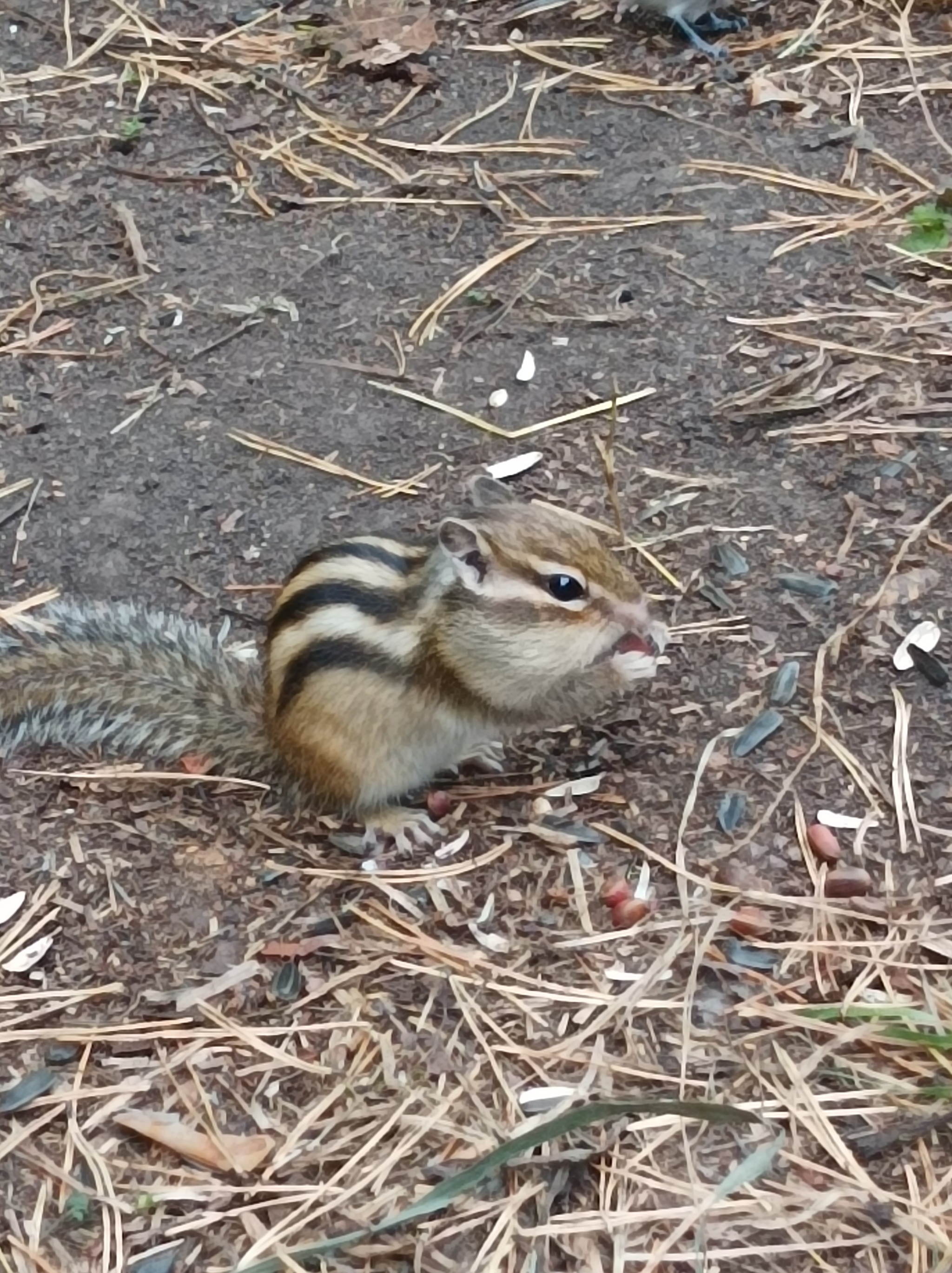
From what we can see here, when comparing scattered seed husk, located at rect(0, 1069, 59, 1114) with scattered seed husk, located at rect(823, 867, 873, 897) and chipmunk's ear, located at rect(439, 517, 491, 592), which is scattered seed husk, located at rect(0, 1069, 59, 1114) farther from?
scattered seed husk, located at rect(823, 867, 873, 897)

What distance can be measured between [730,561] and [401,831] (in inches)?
37.4

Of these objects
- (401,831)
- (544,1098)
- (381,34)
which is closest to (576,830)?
(401,831)

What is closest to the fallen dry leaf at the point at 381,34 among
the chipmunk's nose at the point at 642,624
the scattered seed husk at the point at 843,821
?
the chipmunk's nose at the point at 642,624

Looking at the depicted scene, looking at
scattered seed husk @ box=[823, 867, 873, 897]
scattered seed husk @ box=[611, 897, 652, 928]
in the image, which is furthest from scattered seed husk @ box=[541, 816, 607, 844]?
scattered seed husk @ box=[823, 867, 873, 897]

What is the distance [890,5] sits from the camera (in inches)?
183

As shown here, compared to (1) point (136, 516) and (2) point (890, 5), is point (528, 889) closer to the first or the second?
(1) point (136, 516)

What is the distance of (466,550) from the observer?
2586mm

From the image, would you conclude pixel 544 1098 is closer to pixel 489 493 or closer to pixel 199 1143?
pixel 199 1143

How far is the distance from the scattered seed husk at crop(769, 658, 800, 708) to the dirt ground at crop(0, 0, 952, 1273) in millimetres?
40

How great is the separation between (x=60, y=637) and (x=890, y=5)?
3.51 m

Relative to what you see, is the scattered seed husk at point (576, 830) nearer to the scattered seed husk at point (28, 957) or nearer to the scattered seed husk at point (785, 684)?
the scattered seed husk at point (785, 684)

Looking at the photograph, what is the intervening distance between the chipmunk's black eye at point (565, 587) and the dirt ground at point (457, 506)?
15.2 inches

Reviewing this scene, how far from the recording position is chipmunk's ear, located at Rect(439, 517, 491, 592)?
2568mm

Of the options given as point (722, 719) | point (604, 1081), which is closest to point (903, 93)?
point (722, 719)
